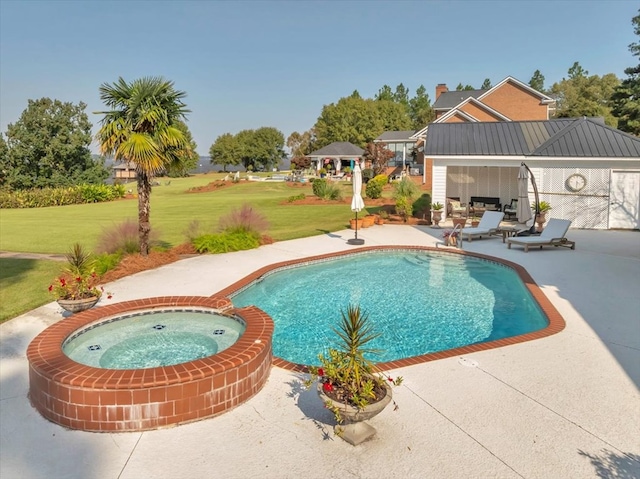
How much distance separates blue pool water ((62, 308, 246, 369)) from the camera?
5.77m

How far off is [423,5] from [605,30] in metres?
11.9

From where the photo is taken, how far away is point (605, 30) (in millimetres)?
26531

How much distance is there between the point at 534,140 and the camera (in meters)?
20.2

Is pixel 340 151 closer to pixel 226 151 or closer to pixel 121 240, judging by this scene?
pixel 226 151

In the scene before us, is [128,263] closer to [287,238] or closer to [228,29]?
[287,238]

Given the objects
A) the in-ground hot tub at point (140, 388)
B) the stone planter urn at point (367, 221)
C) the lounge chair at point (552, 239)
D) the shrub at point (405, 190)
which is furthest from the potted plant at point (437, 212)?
the in-ground hot tub at point (140, 388)

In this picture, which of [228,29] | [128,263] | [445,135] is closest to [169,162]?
[128,263]

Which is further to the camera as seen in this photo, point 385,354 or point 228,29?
point 228,29

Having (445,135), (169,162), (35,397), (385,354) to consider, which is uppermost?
(445,135)

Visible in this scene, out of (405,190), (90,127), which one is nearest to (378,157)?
(405,190)

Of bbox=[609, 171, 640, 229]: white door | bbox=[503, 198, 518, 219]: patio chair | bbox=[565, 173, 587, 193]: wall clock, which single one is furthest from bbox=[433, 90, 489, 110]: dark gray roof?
bbox=[609, 171, 640, 229]: white door

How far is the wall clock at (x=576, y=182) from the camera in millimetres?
18906

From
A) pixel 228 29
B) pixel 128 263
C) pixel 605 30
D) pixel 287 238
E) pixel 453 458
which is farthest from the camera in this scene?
pixel 228 29

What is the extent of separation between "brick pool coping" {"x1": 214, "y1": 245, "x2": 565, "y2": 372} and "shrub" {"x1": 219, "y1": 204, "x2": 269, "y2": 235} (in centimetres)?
290
